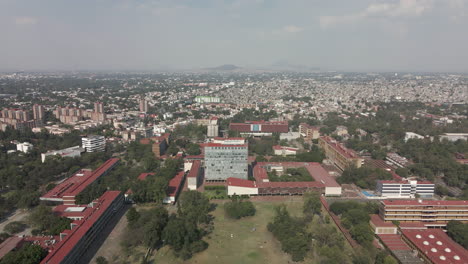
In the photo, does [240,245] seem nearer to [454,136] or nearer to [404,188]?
[404,188]

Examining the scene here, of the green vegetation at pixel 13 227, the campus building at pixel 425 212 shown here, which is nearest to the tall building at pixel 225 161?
the campus building at pixel 425 212

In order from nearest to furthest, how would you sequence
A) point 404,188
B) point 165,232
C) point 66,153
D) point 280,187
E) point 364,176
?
1. point 165,232
2. point 404,188
3. point 280,187
4. point 364,176
5. point 66,153

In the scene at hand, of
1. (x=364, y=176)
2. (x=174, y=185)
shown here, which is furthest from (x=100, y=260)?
(x=364, y=176)

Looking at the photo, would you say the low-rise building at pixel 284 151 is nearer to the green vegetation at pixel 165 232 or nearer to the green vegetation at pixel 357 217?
the green vegetation at pixel 357 217

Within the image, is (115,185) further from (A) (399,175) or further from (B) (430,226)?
(A) (399,175)

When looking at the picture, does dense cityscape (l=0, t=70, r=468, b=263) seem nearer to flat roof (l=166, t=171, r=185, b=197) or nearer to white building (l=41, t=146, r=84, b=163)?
flat roof (l=166, t=171, r=185, b=197)

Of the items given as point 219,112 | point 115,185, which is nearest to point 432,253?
point 115,185
